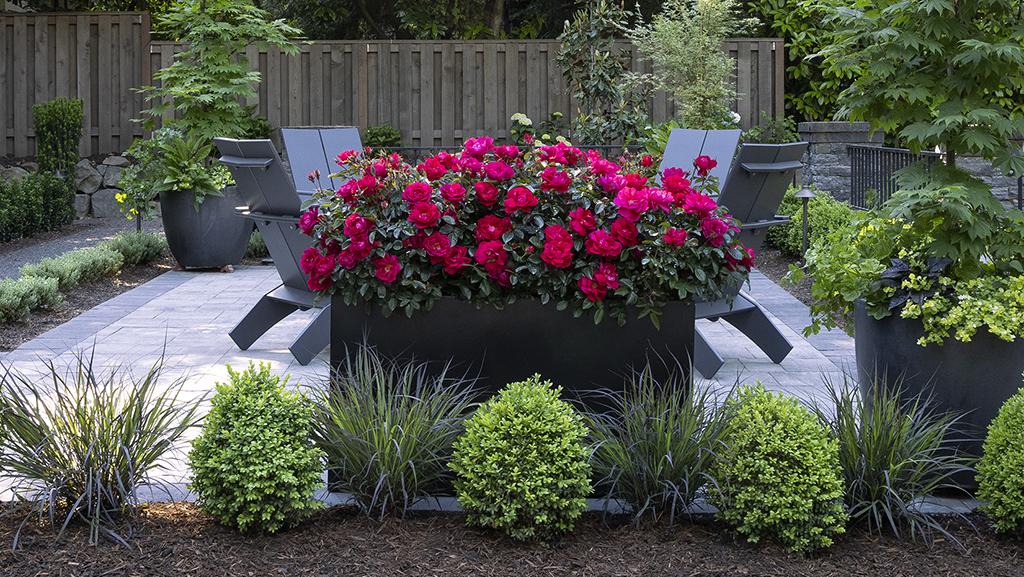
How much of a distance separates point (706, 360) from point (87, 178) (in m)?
9.93

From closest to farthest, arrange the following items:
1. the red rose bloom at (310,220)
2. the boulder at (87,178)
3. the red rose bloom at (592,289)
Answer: the red rose bloom at (592,289)
the red rose bloom at (310,220)
the boulder at (87,178)

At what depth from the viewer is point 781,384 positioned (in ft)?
17.5

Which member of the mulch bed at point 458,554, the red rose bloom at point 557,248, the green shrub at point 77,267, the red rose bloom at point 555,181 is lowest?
the mulch bed at point 458,554

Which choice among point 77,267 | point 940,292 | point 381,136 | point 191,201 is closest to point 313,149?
point 77,267

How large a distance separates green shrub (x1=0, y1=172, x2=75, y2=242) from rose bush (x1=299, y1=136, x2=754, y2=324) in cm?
788

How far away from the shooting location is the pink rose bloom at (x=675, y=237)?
3.63m

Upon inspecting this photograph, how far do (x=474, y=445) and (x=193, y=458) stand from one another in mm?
786

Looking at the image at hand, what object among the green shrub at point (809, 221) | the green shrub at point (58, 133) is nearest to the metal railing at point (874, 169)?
the green shrub at point (809, 221)

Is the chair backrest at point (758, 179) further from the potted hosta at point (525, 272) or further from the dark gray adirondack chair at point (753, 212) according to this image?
the potted hosta at point (525, 272)

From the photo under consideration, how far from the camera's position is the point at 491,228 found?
3711 millimetres

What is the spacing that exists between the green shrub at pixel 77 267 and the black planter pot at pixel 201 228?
53 centimetres

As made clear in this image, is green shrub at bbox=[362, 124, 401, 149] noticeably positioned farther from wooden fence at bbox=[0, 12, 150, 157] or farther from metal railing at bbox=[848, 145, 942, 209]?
metal railing at bbox=[848, 145, 942, 209]

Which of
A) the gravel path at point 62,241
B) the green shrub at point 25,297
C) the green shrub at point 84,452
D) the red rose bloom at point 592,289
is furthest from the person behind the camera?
the gravel path at point 62,241

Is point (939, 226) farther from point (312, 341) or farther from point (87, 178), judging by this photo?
point (87, 178)
